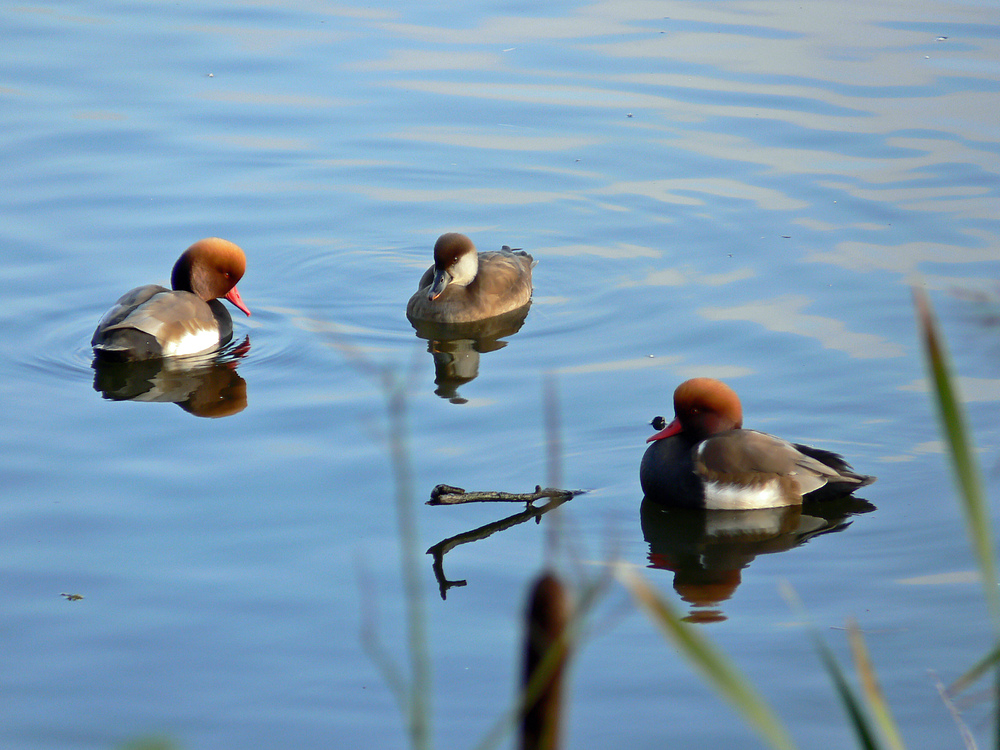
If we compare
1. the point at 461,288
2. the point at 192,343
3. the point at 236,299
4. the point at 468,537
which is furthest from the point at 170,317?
the point at 468,537

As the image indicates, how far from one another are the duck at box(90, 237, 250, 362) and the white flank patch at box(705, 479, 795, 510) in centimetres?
377

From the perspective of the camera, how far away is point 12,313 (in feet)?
27.9

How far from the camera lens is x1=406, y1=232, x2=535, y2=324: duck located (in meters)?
9.05

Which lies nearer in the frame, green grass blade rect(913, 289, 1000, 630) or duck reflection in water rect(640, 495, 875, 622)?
green grass blade rect(913, 289, 1000, 630)

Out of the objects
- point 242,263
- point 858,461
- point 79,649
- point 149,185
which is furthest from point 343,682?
point 149,185

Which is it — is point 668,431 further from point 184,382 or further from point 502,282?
point 184,382

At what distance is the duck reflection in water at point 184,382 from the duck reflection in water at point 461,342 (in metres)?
1.24

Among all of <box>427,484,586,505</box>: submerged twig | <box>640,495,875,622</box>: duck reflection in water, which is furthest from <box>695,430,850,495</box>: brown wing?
<box>427,484,586,505</box>: submerged twig

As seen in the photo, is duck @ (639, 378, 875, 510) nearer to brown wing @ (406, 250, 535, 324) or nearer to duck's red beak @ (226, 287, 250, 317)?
brown wing @ (406, 250, 535, 324)

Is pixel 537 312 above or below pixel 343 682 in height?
below

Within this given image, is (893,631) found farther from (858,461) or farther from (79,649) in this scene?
(79,649)

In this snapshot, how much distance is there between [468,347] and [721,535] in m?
3.12

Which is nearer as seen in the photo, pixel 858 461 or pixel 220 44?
pixel 858 461

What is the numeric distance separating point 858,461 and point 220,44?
10005mm
